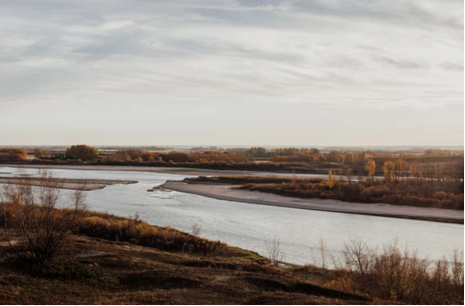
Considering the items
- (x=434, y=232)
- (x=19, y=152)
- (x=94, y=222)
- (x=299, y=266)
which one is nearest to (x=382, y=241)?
(x=434, y=232)

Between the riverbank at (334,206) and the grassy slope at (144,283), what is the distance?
21353 millimetres

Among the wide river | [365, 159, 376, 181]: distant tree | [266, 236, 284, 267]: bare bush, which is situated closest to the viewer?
[266, 236, 284, 267]: bare bush

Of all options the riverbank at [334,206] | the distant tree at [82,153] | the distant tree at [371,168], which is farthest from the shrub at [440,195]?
the distant tree at [82,153]

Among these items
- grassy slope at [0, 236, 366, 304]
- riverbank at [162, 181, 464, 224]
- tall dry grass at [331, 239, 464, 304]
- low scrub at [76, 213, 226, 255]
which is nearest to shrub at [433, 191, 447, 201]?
riverbank at [162, 181, 464, 224]

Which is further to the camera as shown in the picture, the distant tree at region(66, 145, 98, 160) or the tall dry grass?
the distant tree at region(66, 145, 98, 160)

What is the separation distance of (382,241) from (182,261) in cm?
1269

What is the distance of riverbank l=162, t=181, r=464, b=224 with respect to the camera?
30.9 metres

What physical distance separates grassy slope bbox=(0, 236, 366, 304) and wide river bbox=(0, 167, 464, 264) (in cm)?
592

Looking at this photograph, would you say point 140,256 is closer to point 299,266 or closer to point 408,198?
point 299,266

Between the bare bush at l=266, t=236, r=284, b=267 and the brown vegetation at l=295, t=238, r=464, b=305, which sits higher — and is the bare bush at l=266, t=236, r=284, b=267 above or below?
below

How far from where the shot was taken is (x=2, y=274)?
32.9ft

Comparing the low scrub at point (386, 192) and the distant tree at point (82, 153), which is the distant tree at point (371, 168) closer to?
the low scrub at point (386, 192)

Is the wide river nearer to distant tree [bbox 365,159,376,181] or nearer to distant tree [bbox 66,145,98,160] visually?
distant tree [bbox 365,159,376,181]

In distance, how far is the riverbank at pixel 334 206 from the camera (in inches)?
1216
